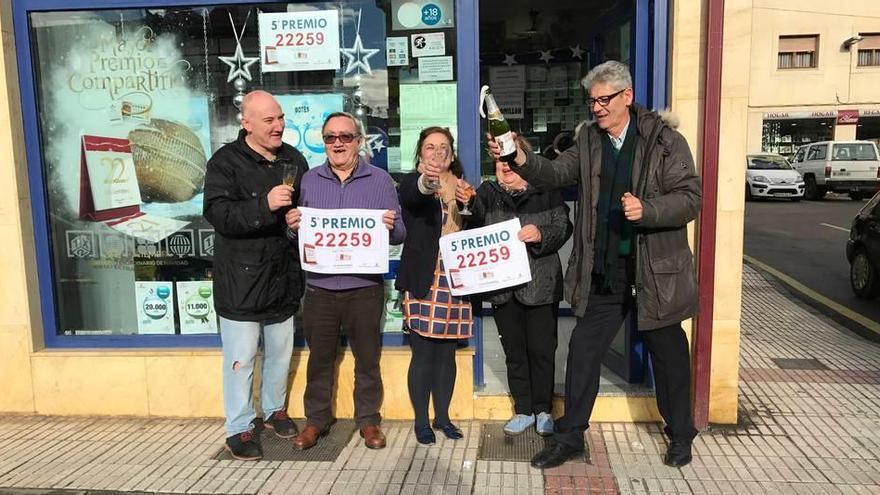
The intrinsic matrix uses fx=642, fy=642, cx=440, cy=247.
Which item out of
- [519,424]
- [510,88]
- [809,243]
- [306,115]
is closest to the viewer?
[519,424]

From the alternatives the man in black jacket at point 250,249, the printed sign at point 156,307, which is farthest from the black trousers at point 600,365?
the printed sign at point 156,307

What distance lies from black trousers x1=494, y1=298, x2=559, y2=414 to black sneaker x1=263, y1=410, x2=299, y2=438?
4.59 ft

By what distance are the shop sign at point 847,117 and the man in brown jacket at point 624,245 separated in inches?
1217

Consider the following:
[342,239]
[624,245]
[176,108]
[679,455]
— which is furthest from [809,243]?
[176,108]

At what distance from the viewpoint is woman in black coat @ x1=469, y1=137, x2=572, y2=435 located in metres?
3.65

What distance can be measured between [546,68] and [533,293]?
3.53 metres

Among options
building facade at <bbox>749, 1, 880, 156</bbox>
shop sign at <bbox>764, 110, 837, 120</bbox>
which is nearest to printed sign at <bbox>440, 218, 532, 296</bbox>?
building facade at <bbox>749, 1, 880, 156</bbox>

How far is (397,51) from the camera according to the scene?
14.1ft

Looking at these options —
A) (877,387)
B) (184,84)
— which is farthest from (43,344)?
(877,387)

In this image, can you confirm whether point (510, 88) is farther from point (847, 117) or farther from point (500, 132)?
point (847, 117)

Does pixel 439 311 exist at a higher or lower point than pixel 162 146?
lower

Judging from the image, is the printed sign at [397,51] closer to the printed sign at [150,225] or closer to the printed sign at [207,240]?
the printed sign at [207,240]

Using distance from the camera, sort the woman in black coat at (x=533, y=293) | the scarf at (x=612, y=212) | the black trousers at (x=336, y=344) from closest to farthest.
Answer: the scarf at (x=612, y=212), the woman in black coat at (x=533, y=293), the black trousers at (x=336, y=344)

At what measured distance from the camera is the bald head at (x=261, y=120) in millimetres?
3520
